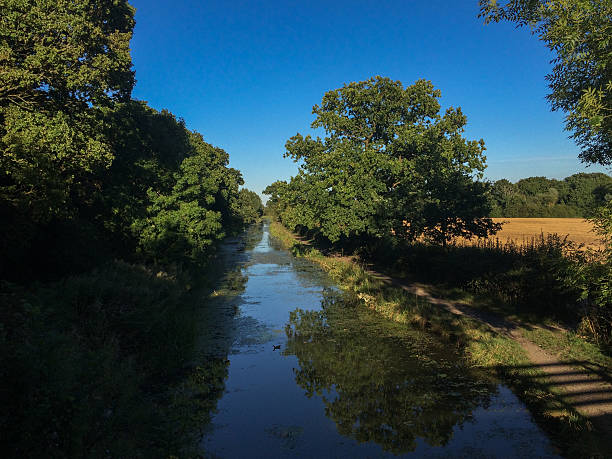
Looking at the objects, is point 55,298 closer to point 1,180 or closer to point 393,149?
point 1,180

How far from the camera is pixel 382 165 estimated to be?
26.7 meters

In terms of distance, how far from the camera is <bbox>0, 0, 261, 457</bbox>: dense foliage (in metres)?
5.10

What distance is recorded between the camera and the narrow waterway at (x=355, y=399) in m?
7.05

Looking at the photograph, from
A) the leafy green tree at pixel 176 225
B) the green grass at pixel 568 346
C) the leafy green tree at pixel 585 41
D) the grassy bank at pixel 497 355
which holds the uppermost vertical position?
the leafy green tree at pixel 585 41

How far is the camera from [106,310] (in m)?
9.92

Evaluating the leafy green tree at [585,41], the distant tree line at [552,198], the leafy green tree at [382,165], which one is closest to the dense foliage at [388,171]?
the leafy green tree at [382,165]

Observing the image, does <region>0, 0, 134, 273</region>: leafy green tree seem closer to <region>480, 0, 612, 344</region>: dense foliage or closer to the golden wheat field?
<region>480, 0, 612, 344</region>: dense foliage

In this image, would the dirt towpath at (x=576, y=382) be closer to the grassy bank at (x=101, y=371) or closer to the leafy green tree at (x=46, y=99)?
the grassy bank at (x=101, y=371)

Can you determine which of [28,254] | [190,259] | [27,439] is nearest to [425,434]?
[27,439]

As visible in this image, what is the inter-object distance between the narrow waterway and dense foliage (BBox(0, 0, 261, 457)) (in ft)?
3.69

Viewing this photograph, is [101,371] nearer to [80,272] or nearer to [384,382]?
[80,272]

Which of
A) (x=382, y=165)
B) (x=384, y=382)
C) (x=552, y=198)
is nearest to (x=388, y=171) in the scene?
(x=382, y=165)

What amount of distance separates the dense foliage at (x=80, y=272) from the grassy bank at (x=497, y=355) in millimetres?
7561

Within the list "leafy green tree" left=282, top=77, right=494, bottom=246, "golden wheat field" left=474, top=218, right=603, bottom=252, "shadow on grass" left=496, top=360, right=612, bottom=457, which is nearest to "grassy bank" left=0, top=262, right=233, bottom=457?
"shadow on grass" left=496, top=360, right=612, bottom=457
